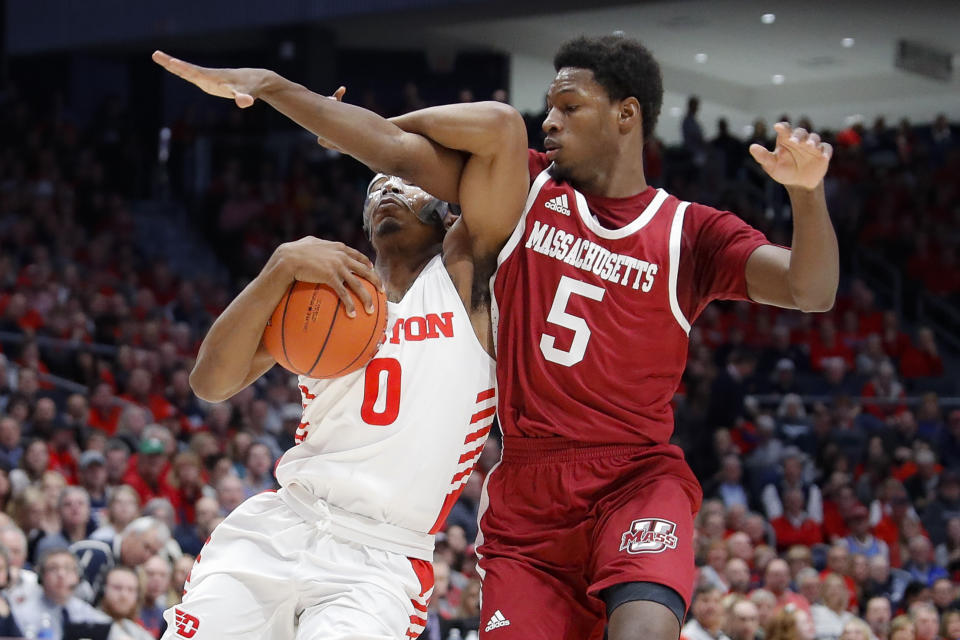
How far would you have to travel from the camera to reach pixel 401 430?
3695 mm

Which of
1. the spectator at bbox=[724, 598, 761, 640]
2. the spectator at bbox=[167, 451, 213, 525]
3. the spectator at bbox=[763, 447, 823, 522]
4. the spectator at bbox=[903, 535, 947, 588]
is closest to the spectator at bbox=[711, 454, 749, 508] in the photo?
the spectator at bbox=[763, 447, 823, 522]

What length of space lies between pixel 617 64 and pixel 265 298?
4.22ft

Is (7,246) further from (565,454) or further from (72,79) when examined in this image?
(565,454)

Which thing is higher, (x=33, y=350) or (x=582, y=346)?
(x=582, y=346)

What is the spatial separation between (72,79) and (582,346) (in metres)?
18.7

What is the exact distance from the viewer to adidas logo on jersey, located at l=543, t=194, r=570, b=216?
3.84 m

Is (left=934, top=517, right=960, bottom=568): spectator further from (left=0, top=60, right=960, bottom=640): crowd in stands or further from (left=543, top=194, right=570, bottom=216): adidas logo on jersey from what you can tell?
(left=543, top=194, right=570, bottom=216): adidas logo on jersey

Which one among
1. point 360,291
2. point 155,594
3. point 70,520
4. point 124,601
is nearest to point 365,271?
point 360,291

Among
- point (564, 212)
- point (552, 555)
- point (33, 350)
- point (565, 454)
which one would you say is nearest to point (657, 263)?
point (564, 212)

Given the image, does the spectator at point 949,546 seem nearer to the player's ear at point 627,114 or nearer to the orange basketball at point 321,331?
the player's ear at point 627,114

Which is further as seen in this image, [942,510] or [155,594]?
[942,510]

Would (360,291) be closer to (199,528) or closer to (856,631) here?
(199,528)

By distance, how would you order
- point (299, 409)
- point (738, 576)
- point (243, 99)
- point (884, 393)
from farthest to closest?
1. point (884, 393)
2. point (299, 409)
3. point (738, 576)
4. point (243, 99)

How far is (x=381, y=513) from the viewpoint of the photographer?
12.0 ft
